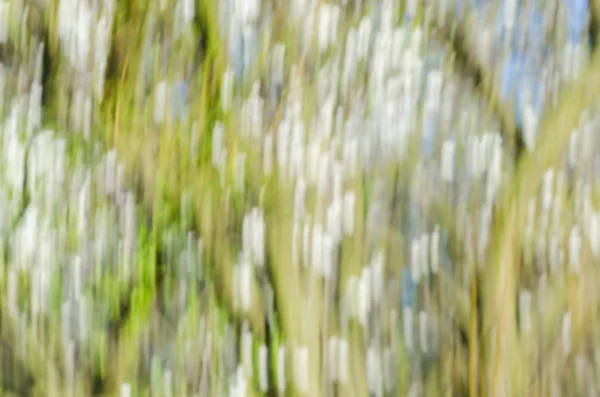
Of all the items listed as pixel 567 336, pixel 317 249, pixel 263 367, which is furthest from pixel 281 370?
pixel 567 336

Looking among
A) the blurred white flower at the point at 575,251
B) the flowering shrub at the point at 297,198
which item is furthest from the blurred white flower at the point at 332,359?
the blurred white flower at the point at 575,251

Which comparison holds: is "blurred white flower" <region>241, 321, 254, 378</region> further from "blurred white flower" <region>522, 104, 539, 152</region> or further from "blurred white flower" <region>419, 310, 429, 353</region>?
"blurred white flower" <region>522, 104, 539, 152</region>

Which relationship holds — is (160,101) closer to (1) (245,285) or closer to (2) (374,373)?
(1) (245,285)

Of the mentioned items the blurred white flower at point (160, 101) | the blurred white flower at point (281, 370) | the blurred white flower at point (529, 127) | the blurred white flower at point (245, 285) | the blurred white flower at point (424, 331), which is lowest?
the blurred white flower at point (281, 370)

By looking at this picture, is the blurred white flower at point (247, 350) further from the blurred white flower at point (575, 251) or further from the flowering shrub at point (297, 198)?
the blurred white flower at point (575, 251)

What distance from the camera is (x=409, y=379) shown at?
0.56 m

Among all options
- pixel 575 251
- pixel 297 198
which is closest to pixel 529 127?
pixel 575 251

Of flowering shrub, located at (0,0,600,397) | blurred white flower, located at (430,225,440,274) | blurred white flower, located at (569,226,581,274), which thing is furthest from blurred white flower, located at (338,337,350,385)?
blurred white flower, located at (569,226,581,274)

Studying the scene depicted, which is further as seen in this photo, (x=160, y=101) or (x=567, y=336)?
(x=160, y=101)

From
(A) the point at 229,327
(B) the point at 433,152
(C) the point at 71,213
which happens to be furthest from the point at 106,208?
(B) the point at 433,152

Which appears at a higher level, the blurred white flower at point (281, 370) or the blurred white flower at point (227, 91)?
the blurred white flower at point (227, 91)

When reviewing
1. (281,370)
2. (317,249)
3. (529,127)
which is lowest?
(281,370)

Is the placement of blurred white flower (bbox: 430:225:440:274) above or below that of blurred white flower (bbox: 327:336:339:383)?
above

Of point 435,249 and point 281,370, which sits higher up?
point 435,249
